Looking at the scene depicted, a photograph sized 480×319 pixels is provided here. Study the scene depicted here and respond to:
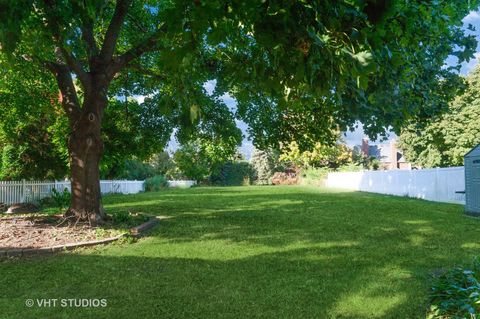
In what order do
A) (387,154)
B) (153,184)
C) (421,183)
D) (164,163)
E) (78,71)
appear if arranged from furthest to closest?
(387,154) < (164,163) < (153,184) < (421,183) < (78,71)

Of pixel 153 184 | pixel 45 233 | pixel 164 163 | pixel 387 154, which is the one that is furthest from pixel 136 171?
pixel 387 154

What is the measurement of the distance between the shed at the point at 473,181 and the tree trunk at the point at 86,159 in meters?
11.2

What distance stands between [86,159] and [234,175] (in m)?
57.2

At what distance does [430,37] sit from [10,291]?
6583 mm

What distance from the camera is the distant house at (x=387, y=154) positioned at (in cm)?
7288

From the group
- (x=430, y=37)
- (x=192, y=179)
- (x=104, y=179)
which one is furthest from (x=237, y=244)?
(x=192, y=179)

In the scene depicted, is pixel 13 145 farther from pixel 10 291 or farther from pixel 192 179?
pixel 192 179

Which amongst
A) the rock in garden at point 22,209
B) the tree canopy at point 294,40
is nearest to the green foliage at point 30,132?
the rock in garden at point 22,209

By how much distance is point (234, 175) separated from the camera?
2689 inches

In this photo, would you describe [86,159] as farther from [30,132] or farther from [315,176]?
[315,176]

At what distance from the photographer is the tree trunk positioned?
11.1 m

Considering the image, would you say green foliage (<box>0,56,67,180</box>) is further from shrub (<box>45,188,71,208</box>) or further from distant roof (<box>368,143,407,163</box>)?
distant roof (<box>368,143,407,163</box>)

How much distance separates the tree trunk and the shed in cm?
1125

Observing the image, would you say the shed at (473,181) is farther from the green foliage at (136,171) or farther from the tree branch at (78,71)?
the green foliage at (136,171)
